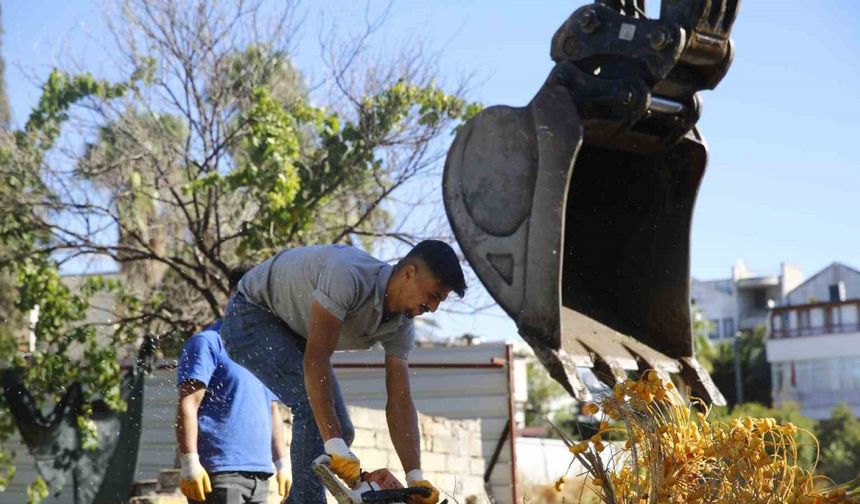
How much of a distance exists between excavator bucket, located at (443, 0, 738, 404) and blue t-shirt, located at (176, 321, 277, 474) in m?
1.42

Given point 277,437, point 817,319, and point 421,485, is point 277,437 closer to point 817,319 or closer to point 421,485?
point 421,485

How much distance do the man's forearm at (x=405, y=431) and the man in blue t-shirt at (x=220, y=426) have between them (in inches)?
49.0

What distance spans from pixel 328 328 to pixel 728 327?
70380 mm

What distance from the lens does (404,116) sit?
1070 cm

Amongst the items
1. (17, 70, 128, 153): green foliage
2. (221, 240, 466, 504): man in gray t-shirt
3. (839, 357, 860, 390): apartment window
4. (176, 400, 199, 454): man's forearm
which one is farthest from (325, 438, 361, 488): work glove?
(839, 357, 860, 390): apartment window

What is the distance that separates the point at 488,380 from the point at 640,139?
7919 millimetres

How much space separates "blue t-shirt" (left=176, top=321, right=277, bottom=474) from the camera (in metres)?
5.58

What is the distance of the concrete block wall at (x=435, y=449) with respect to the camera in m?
7.64

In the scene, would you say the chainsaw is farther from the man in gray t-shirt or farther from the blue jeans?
the blue jeans

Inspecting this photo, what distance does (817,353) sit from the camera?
5666 cm

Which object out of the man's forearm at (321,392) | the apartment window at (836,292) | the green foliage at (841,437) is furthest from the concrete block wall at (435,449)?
the apartment window at (836,292)

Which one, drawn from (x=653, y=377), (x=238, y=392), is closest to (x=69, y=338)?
(x=238, y=392)

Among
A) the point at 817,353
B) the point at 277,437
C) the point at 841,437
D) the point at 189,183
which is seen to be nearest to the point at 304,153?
the point at 189,183

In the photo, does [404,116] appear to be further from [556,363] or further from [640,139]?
[556,363]
